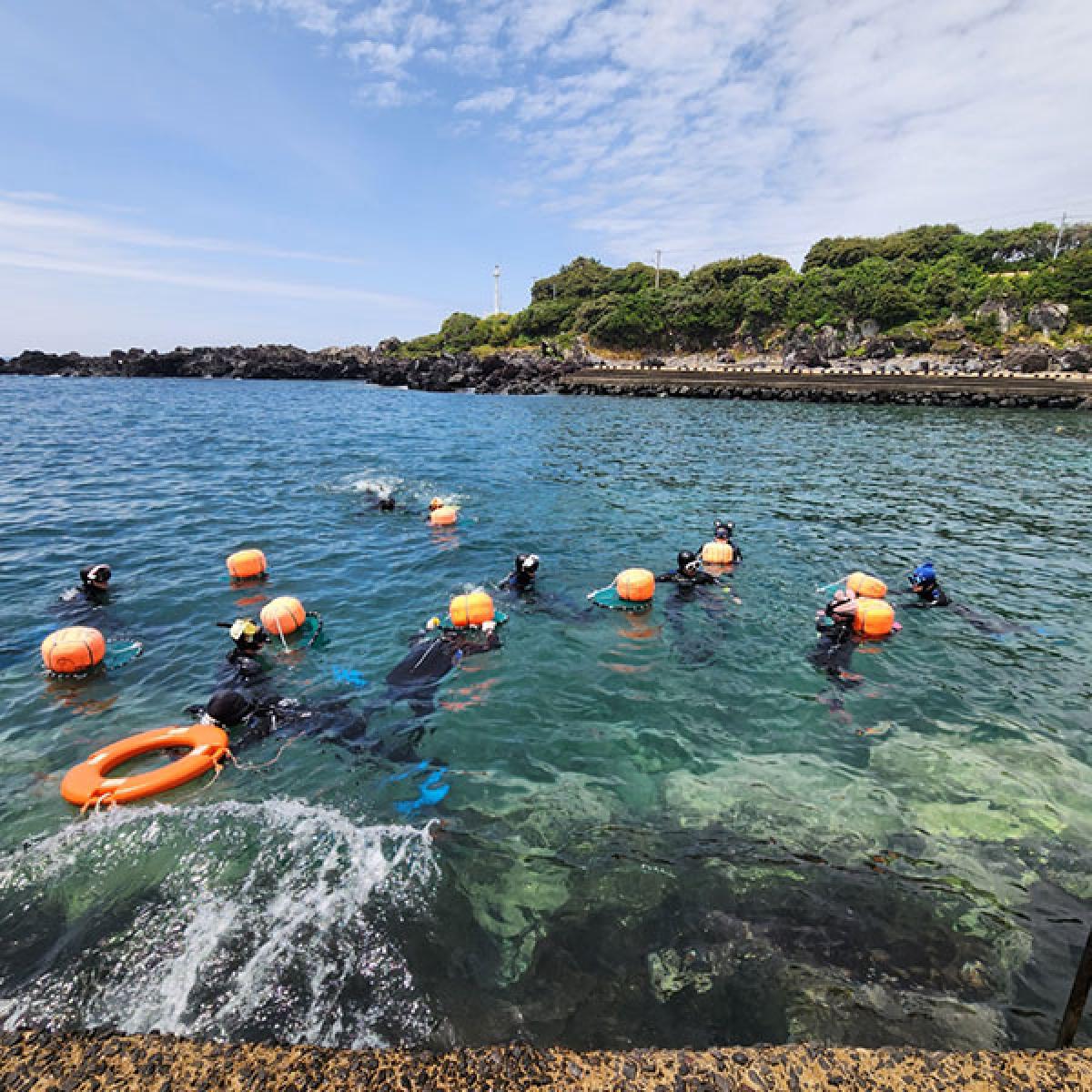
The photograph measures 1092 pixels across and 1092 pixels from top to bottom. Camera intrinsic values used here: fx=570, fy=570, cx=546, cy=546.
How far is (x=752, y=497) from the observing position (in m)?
21.3

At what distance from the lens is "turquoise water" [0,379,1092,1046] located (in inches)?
178

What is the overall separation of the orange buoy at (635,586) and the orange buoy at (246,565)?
27.6 ft

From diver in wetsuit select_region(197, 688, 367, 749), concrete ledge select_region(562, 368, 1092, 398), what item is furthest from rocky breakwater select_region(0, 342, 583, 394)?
diver in wetsuit select_region(197, 688, 367, 749)

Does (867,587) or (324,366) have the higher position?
(324,366)

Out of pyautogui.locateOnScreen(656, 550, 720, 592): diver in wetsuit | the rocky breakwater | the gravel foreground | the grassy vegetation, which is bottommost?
pyautogui.locateOnScreen(656, 550, 720, 592): diver in wetsuit

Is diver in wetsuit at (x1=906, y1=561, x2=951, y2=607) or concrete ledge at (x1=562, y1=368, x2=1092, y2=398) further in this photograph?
concrete ledge at (x1=562, y1=368, x2=1092, y2=398)

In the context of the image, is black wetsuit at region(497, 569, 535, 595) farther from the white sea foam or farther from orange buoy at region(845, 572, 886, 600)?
orange buoy at region(845, 572, 886, 600)

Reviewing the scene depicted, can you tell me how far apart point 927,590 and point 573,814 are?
9.28 m

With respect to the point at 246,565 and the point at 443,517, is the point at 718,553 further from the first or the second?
the point at 246,565

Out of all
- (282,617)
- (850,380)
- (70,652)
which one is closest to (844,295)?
(850,380)

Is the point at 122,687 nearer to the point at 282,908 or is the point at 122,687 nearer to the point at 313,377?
the point at 282,908

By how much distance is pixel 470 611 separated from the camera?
10.3 m

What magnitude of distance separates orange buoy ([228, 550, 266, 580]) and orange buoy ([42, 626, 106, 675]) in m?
3.96

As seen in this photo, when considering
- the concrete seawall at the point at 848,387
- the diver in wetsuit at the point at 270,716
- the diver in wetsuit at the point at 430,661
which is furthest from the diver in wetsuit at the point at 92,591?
the concrete seawall at the point at 848,387
